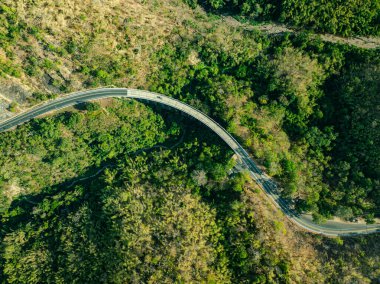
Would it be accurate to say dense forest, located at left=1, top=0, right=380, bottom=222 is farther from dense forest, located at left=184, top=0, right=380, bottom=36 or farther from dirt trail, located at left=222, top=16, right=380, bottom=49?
dense forest, located at left=184, top=0, right=380, bottom=36

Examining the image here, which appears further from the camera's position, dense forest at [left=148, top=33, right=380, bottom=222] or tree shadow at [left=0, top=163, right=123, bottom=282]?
tree shadow at [left=0, top=163, right=123, bottom=282]

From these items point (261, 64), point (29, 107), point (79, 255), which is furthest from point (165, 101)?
point (79, 255)

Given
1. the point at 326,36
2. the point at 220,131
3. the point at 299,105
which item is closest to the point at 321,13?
the point at 326,36

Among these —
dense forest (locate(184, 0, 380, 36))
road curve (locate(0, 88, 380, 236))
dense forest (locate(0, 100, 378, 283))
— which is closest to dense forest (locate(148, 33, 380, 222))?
road curve (locate(0, 88, 380, 236))

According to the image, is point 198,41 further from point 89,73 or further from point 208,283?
point 208,283

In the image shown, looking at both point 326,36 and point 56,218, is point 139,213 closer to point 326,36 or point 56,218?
point 56,218

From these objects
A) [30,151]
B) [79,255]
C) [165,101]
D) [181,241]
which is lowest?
[79,255]
